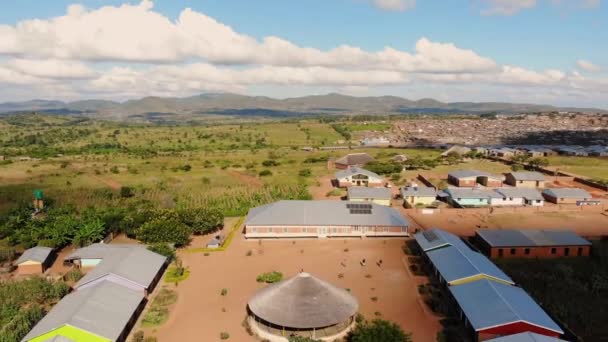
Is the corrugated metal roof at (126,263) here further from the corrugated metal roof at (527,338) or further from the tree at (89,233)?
the corrugated metal roof at (527,338)

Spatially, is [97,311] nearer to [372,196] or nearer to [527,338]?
[527,338]

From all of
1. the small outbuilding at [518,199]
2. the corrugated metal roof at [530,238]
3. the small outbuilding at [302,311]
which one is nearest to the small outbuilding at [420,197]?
the small outbuilding at [518,199]

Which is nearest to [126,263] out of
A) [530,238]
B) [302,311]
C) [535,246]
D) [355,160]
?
[302,311]

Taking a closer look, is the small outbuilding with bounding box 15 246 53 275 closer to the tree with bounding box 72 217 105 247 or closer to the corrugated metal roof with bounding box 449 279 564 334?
the tree with bounding box 72 217 105 247

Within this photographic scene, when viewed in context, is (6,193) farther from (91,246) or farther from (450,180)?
(450,180)

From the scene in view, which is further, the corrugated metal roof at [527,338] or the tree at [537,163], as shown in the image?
the tree at [537,163]

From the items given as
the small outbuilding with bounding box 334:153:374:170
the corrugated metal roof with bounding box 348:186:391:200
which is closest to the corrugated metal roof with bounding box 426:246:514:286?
the corrugated metal roof with bounding box 348:186:391:200

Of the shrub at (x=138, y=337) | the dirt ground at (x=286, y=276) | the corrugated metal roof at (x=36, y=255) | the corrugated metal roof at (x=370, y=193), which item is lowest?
the dirt ground at (x=286, y=276)
